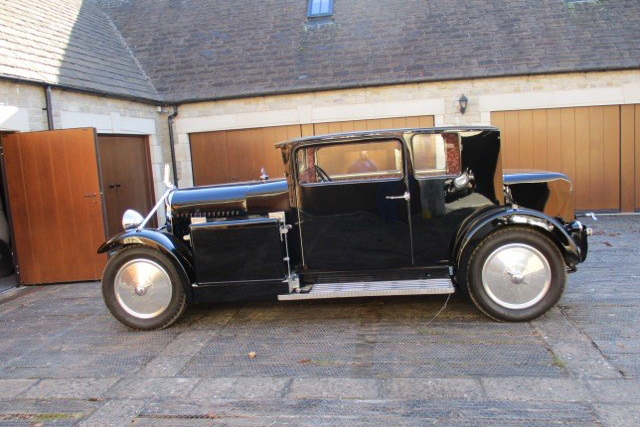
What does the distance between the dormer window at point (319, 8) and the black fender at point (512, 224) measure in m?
8.95

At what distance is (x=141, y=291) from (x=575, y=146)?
8970 millimetres

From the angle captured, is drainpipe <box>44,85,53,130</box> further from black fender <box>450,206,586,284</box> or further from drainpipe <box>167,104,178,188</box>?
black fender <box>450,206,586,284</box>

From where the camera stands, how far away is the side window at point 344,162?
192 inches

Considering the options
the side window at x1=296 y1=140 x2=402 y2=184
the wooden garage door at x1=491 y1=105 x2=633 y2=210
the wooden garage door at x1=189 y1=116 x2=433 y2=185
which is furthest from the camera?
the wooden garage door at x1=189 y1=116 x2=433 y2=185

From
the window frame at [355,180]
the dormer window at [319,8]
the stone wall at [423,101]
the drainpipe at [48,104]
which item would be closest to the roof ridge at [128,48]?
the stone wall at [423,101]

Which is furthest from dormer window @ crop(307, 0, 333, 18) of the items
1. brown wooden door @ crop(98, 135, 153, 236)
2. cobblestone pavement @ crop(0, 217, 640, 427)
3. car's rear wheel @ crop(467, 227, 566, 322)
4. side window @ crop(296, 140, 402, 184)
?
car's rear wheel @ crop(467, 227, 566, 322)

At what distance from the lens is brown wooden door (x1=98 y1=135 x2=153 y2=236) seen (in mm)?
9320

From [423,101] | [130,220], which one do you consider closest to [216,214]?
[130,220]

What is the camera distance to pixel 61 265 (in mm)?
7293

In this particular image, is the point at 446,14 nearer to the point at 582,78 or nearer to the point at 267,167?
the point at 582,78

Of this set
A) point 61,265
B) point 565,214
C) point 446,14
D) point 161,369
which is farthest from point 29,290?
point 446,14

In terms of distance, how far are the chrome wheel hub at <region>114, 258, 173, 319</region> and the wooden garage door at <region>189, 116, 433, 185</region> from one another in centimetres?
643

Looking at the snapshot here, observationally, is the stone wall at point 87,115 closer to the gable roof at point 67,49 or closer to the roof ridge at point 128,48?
the gable roof at point 67,49

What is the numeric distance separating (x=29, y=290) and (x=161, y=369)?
13.2 feet
